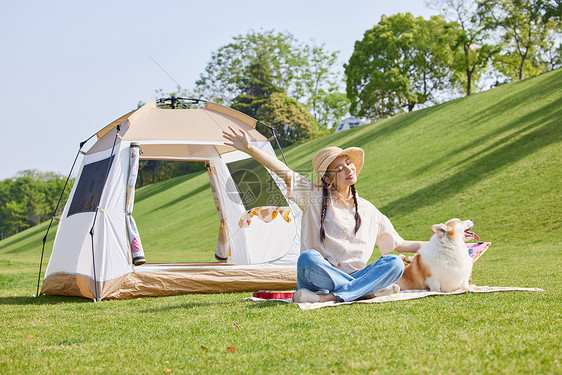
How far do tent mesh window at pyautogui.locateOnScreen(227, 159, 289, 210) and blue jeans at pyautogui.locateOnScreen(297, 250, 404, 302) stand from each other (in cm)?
363

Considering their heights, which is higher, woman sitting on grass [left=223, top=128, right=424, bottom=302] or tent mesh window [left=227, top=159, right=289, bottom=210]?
tent mesh window [left=227, top=159, right=289, bottom=210]

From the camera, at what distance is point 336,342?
2580 millimetres

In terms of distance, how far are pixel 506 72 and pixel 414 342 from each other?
3093cm

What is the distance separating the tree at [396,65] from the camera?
30.5 m

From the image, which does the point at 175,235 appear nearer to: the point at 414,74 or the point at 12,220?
the point at 414,74

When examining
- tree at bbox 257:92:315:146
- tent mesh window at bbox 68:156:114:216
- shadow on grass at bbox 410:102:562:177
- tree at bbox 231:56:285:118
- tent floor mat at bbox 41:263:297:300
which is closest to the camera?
tent floor mat at bbox 41:263:297:300

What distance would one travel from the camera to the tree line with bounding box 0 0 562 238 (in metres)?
26.3

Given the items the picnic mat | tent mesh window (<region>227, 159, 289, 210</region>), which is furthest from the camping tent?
the picnic mat

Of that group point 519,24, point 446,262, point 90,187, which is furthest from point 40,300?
point 519,24

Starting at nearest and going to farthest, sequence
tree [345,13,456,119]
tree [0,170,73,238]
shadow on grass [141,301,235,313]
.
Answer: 1. shadow on grass [141,301,235,313]
2. tree [345,13,456,119]
3. tree [0,170,73,238]

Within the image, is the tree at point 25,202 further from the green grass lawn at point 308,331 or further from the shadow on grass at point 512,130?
the green grass lawn at point 308,331

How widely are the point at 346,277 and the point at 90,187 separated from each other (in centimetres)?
325

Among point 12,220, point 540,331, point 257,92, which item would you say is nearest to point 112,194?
point 540,331

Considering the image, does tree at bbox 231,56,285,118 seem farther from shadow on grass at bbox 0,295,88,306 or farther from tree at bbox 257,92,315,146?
shadow on grass at bbox 0,295,88,306
